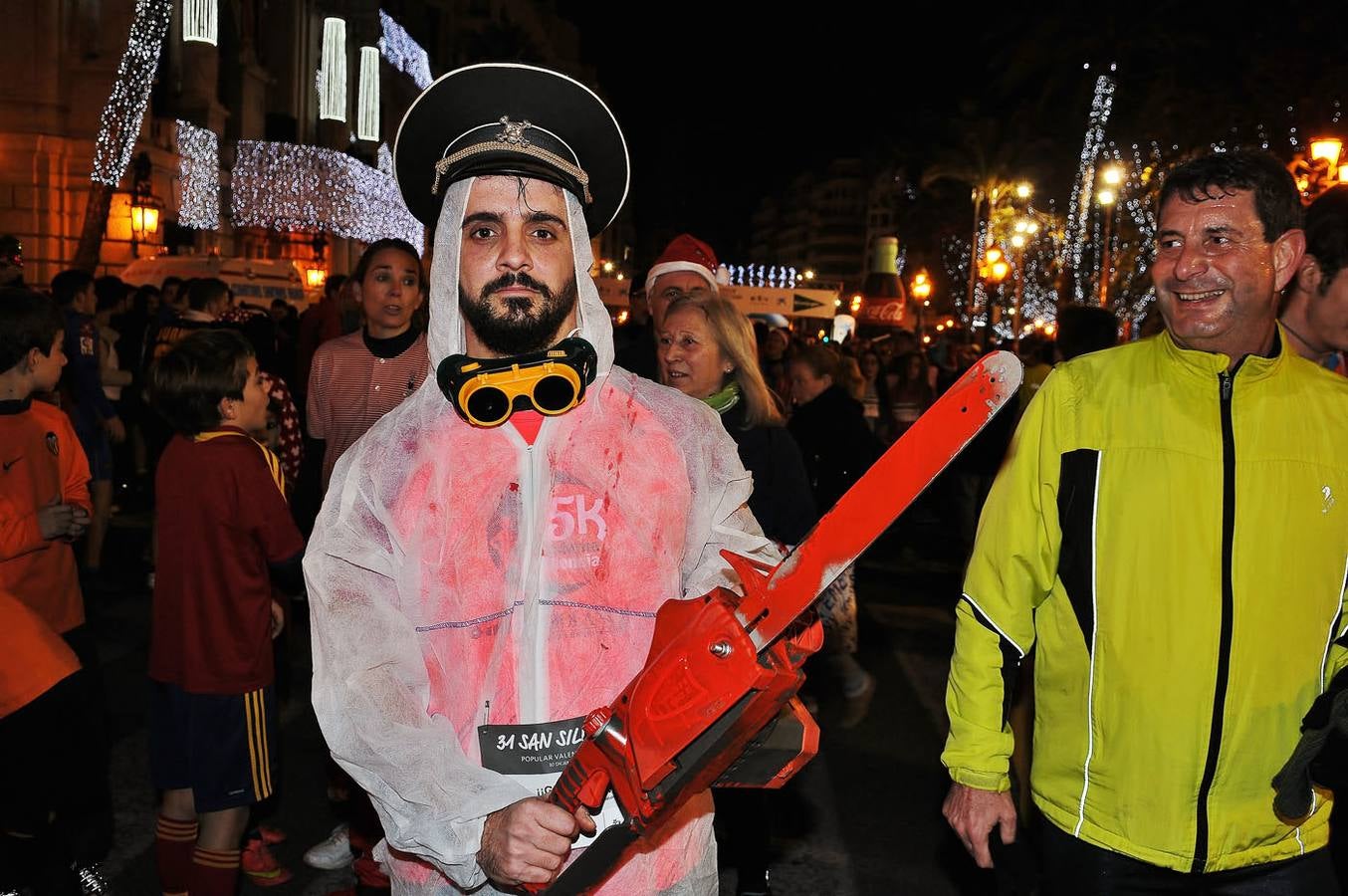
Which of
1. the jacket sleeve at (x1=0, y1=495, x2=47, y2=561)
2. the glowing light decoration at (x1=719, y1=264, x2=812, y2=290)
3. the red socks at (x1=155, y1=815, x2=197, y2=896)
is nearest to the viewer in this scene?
the jacket sleeve at (x1=0, y1=495, x2=47, y2=561)

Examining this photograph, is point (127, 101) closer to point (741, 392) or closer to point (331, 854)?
point (331, 854)

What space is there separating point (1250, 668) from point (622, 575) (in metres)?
1.45

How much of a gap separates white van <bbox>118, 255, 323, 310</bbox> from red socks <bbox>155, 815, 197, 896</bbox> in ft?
42.6

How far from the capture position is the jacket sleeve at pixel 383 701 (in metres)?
1.99

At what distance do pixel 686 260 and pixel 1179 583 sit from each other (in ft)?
11.5

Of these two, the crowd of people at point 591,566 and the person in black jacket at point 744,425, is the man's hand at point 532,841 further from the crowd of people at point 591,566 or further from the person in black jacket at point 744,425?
the person in black jacket at point 744,425

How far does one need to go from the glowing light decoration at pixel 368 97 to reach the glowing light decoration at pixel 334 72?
71 centimetres

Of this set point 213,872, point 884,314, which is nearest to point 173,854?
point 213,872

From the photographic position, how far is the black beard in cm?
227

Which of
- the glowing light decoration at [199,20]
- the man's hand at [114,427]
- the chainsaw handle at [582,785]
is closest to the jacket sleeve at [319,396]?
the chainsaw handle at [582,785]

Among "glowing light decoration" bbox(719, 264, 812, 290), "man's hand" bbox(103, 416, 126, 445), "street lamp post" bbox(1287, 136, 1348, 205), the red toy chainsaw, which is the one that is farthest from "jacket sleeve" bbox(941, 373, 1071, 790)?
"glowing light decoration" bbox(719, 264, 812, 290)

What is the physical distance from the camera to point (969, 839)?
2.73m

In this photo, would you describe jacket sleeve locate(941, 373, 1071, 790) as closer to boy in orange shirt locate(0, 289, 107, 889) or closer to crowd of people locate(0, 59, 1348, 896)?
crowd of people locate(0, 59, 1348, 896)

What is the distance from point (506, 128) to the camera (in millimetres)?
2299
